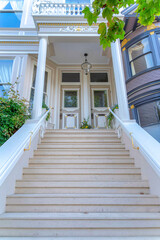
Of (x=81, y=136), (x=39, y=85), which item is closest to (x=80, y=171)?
(x=81, y=136)

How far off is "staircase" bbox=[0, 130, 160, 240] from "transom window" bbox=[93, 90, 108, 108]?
3593 millimetres

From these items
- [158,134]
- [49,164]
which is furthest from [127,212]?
[158,134]

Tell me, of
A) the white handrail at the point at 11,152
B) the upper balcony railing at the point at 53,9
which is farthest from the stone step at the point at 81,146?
the upper balcony railing at the point at 53,9

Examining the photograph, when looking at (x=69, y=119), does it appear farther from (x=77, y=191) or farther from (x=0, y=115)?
(x=77, y=191)

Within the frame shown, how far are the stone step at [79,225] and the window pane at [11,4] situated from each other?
28.4 ft

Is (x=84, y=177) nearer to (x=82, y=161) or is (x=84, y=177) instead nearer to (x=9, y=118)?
(x=82, y=161)

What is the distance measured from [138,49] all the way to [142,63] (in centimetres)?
73

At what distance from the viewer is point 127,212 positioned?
1.73 m

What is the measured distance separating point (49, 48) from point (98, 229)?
6.32 metres

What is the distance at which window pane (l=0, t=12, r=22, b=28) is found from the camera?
6.33 metres

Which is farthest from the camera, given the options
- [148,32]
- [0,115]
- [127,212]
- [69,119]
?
[69,119]

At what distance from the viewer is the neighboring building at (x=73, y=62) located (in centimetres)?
469

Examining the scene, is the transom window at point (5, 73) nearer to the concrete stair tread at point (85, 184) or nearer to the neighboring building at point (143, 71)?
the concrete stair tread at point (85, 184)

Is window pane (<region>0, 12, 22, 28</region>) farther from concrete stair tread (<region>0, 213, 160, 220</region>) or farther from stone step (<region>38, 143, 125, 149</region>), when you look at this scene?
concrete stair tread (<region>0, 213, 160, 220</region>)
